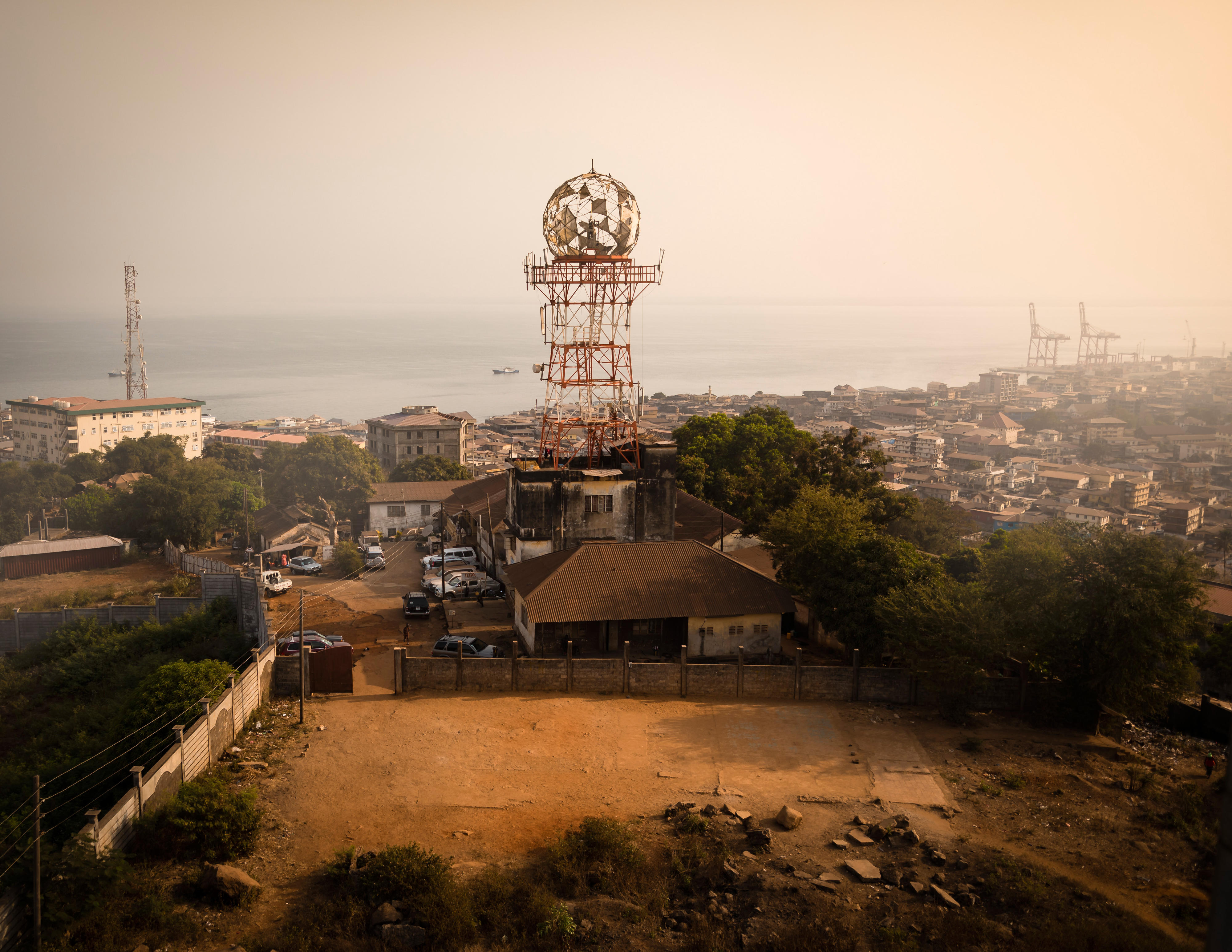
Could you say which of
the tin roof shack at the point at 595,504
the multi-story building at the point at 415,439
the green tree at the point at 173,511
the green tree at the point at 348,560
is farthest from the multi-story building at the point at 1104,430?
the green tree at the point at 173,511

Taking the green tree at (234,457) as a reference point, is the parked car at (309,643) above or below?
below

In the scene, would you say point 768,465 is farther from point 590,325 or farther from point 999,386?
point 999,386

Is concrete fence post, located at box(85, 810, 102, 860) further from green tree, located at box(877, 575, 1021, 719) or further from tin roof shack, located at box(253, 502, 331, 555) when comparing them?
tin roof shack, located at box(253, 502, 331, 555)

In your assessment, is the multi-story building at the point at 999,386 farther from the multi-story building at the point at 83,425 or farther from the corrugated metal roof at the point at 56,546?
the corrugated metal roof at the point at 56,546

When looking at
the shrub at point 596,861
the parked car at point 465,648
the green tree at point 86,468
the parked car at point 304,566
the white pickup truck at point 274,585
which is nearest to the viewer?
the shrub at point 596,861

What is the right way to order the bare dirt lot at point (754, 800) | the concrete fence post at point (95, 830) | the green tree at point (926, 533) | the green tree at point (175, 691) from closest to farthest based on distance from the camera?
1. the bare dirt lot at point (754, 800)
2. the concrete fence post at point (95, 830)
3. the green tree at point (175, 691)
4. the green tree at point (926, 533)

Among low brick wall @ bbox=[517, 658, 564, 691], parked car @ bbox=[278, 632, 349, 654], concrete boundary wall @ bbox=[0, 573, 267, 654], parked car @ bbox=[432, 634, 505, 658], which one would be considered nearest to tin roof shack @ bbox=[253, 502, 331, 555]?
concrete boundary wall @ bbox=[0, 573, 267, 654]

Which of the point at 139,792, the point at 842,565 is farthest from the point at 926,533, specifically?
the point at 139,792

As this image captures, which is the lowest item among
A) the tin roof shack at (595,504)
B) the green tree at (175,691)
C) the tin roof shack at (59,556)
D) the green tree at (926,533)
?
the tin roof shack at (59,556)
